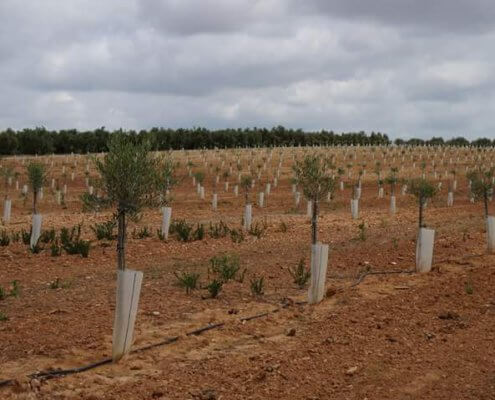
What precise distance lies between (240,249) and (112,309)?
22.3 ft

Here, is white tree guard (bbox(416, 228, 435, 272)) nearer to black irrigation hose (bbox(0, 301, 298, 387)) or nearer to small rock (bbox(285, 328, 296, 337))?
small rock (bbox(285, 328, 296, 337))

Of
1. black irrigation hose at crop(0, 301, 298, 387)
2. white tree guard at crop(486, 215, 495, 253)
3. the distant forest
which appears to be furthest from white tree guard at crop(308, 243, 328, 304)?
the distant forest

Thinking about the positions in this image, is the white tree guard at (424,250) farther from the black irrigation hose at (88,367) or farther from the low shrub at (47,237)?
the low shrub at (47,237)

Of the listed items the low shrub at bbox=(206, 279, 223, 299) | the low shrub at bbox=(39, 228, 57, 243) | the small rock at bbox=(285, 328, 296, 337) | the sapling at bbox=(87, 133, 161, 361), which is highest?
the sapling at bbox=(87, 133, 161, 361)

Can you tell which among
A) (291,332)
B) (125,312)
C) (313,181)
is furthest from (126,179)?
(313,181)

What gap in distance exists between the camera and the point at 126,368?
6.84m

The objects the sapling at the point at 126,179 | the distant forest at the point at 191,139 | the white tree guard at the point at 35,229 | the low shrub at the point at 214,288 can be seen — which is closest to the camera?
the sapling at the point at 126,179

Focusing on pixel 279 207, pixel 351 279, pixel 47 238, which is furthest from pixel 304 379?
pixel 279 207

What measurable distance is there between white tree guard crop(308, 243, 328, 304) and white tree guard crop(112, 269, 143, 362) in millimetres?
3397

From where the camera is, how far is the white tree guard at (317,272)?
381 inches

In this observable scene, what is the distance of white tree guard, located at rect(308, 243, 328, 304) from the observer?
9.68m

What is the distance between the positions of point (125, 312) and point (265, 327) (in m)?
2.21

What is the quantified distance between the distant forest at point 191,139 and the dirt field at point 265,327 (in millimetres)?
58739

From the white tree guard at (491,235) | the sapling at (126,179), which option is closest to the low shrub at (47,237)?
the sapling at (126,179)
